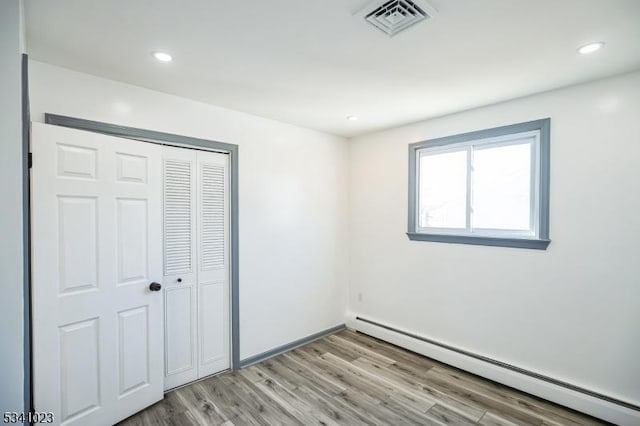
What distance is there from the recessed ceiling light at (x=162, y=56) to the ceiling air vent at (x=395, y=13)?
50.6 inches

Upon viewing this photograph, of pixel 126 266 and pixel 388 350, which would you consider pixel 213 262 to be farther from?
pixel 388 350

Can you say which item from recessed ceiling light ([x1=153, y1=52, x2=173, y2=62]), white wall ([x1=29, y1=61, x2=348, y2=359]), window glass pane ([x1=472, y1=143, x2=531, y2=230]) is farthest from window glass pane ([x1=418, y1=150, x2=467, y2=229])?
recessed ceiling light ([x1=153, y1=52, x2=173, y2=62])

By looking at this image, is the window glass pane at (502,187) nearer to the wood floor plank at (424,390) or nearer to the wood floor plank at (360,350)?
the wood floor plank at (424,390)

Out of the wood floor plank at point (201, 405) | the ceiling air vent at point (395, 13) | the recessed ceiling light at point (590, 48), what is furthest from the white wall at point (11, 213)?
the recessed ceiling light at point (590, 48)

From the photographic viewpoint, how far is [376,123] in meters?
3.53

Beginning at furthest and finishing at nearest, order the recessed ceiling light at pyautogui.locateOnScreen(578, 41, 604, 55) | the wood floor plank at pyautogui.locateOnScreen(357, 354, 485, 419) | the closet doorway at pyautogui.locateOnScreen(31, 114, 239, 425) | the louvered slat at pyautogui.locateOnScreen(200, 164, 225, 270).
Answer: the louvered slat at pyautogui.locateOnScreen(200, 164, 225, 270) → the wood floor plank at pyautogui.locateOnScreen(357, 354, 485, 419) → the closet doorway at pyautogui.locateOnScreen(31, 114, 239, 425) → the recessed ceiling light at pyautogui.locateOnScreen(578, 41, 604, 55)

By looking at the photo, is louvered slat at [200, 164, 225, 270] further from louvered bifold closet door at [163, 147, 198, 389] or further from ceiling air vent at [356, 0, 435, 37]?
ceiling air vent at [356, 0, 435, 37]

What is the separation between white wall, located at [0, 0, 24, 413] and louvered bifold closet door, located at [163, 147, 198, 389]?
4.54 feet

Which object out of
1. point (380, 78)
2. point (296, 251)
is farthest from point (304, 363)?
point (380, 78)

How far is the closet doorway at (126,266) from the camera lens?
6.41 feet

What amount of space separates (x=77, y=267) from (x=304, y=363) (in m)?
2.24

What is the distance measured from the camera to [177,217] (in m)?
2.72

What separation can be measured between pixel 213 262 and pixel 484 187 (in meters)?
2.80

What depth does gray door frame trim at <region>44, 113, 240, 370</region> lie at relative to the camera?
7.52 feet
